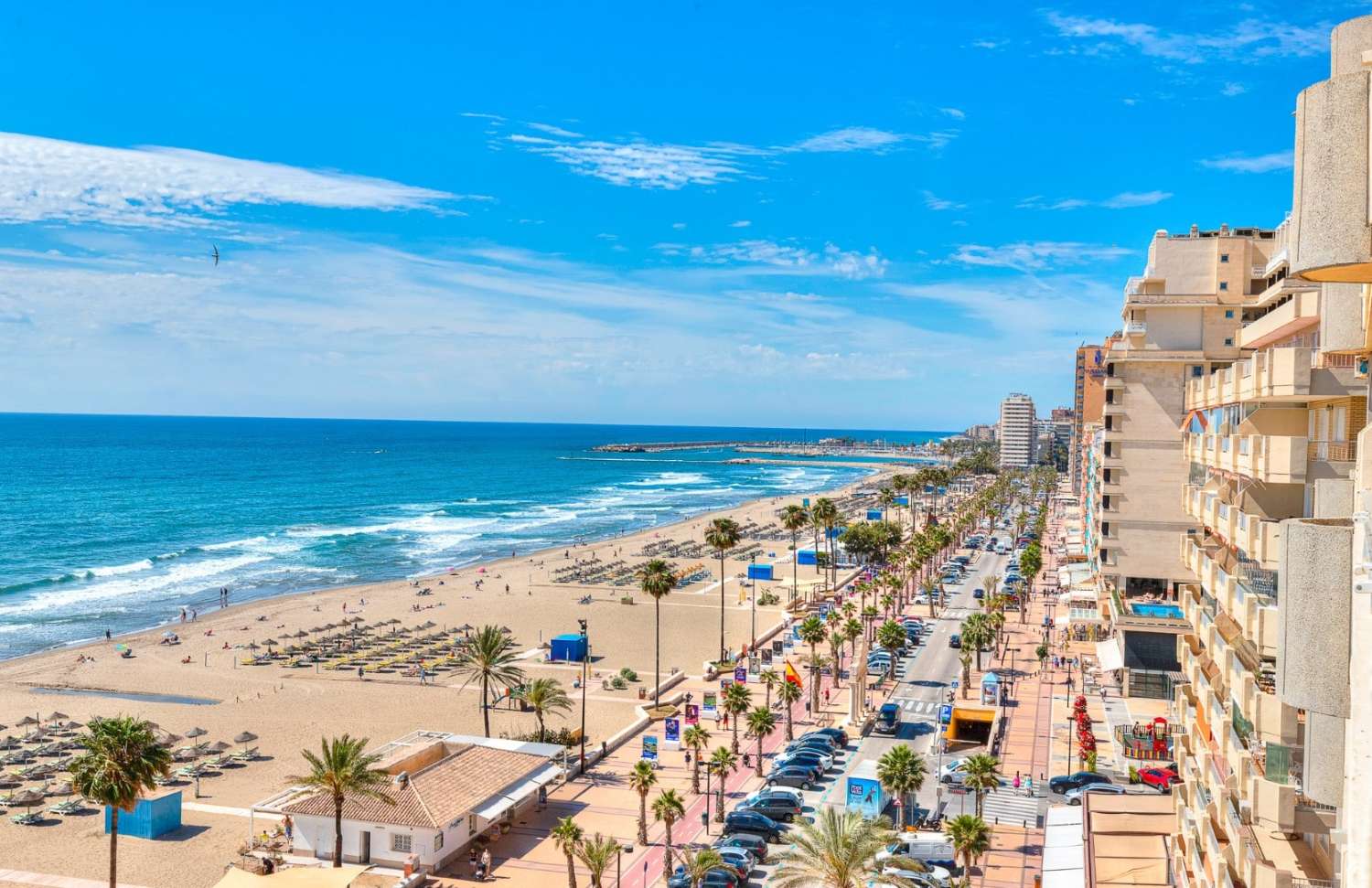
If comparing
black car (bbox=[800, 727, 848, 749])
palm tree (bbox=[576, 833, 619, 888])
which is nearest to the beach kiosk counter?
black car (bbox=[800, 727, 848, 749])

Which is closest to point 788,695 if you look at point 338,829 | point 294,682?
point 338,829

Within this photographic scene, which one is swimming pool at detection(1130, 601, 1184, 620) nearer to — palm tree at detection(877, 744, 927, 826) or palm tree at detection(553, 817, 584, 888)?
palm tree at detection(877, 744, 927, 826)

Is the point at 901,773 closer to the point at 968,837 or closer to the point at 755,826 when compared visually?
the point at 968,837

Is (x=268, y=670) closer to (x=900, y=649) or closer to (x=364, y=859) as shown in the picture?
(x=364, y=859)

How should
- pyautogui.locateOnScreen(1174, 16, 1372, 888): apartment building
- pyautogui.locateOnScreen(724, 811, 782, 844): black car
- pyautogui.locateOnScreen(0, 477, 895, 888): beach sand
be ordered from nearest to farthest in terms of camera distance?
1. pyautogui.locateOnScreen(1174, 16, 1372, 888): apartment building
2. pyautogui.locateOnScreen(724, 811, 782, 844): black car
3. pyautogui.locateOnScreen(0, 477, 895, 888): beach sand

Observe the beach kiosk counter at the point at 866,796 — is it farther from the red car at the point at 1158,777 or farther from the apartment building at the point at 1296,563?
the apartment building at the point at 1296,563
